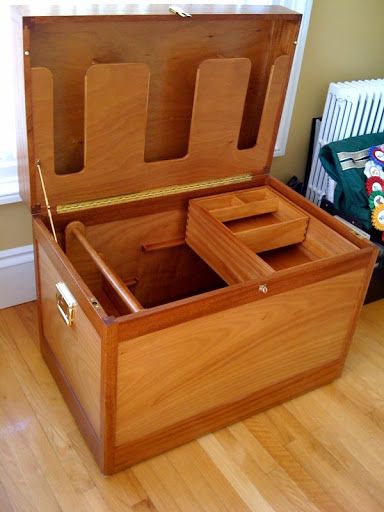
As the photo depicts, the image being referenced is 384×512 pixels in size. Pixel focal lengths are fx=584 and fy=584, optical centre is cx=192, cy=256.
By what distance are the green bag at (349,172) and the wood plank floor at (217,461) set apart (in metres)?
0.57

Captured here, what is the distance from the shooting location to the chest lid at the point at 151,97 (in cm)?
123

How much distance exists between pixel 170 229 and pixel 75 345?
1.49ft

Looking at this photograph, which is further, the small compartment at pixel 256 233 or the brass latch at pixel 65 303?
the small compartment at pixel 256 233

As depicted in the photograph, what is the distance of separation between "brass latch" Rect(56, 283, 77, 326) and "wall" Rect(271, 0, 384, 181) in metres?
1.10

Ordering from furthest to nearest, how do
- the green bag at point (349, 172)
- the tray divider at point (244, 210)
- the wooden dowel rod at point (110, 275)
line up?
the green bag at point (349, 172) → the tray divider at point (244, 210) → the wooden dowel rod at point (110, 275)

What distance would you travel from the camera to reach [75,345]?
126 cm

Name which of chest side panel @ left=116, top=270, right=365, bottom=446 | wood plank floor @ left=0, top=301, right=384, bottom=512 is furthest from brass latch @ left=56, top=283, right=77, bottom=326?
wood plank floor @ left=0, top=301, right=384, bottom=512

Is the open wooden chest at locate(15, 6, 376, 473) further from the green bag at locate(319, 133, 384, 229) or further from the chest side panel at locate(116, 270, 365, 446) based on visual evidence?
the green bag at locate(319, 133, 384, 229)

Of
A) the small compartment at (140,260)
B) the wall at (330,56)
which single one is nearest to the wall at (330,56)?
the wall at (330,56)

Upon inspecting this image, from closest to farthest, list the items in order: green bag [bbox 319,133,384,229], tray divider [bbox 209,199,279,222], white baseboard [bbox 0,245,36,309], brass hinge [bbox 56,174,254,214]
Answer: brass hinge [bbox 56,174,254,214], tray divider [bbox 209,199,279,222], white baseboard [bbox 0,245,36,309], green bag [bbox 319,133,384,229]

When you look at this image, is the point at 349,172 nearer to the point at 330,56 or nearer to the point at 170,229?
the point at 330,56

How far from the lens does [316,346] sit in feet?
4.76

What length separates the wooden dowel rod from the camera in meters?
1.12

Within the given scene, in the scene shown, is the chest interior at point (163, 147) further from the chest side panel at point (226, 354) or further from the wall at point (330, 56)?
the wall at point (330, 56)
